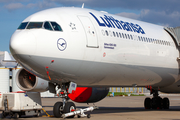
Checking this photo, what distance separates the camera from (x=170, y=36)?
672 inches

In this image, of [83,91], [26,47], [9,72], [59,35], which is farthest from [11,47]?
[9,72]

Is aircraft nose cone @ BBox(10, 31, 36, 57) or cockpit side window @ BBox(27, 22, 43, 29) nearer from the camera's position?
aircraft nose cone @ BBox(10, 31, 36, 57)

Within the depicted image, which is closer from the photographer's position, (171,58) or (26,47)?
(26,47)

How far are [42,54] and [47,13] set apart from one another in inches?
76.8

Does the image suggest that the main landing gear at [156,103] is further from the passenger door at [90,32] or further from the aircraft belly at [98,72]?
the passenger door at [90,32]

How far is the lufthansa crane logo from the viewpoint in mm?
10742

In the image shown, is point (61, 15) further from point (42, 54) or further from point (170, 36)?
point (170, 36)

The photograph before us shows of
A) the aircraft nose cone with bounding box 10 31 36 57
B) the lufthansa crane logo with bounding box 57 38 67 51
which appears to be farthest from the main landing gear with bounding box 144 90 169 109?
the aircraft nose cone with bounding box 10 31 36 57

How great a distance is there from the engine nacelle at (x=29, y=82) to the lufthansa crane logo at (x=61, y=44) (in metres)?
4.03

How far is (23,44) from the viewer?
10.3 metres

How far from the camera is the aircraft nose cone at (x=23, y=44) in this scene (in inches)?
408

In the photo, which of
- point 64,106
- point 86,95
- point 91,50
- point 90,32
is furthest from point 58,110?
point 86,95

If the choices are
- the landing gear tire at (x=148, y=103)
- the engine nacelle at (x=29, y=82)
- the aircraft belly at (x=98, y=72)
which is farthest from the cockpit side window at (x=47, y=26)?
the landing gear tire at (x=148, y=103)

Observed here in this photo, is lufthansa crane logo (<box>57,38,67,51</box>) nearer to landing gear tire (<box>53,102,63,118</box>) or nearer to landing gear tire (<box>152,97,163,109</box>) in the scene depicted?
landing gear tire (<box>53,102,63,118</box>)
